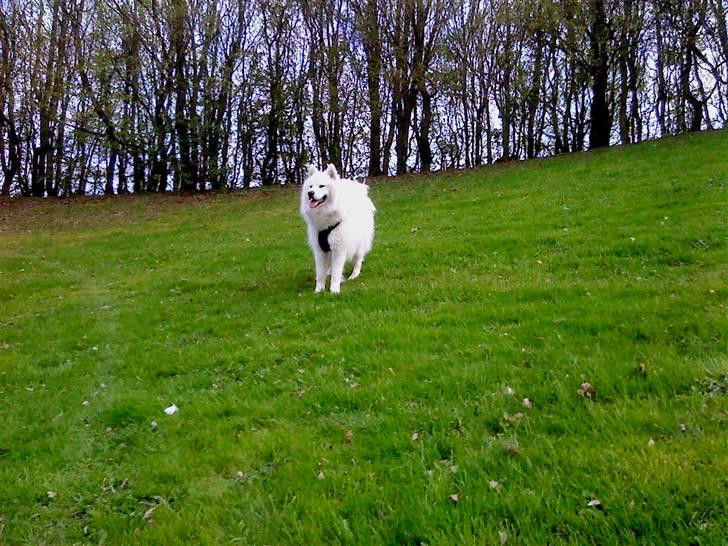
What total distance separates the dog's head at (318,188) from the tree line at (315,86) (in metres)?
21.6

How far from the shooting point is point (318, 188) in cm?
959

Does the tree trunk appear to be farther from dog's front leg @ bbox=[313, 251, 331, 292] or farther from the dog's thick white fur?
dog's front leg @ bbox=[313, 251, 331, 292]

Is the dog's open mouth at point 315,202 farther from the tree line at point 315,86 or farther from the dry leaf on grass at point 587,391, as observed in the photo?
the tree line at point 315,86

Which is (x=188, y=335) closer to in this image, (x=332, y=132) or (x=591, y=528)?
(x=591, y=528)

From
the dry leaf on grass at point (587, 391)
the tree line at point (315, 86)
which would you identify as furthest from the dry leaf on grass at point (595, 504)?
the tree line at point (315, 86)

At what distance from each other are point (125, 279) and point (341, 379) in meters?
9.87

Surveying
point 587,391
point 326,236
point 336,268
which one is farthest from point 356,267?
point 587,391

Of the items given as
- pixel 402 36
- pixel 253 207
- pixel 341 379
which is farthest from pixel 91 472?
pixel 402 36

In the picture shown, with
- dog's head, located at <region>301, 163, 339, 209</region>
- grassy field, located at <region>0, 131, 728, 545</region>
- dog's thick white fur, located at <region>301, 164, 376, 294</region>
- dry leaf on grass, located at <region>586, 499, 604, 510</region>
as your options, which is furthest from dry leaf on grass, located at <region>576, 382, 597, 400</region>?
dog's head, located at <region>301, 163, 339, 209</region>

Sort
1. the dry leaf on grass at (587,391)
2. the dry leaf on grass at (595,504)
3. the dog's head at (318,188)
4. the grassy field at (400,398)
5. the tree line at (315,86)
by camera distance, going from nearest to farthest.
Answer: the dry leaf on grass at (595,504)
the grassy field at (400,398)
the dry leaf on grass at (587,391)
the dog's head at (318,188)
the tree line at (315,86)

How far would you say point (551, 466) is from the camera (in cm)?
375

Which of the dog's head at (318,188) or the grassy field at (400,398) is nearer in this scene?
the grassy field at (400,398)

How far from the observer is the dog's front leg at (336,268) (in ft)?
31.8

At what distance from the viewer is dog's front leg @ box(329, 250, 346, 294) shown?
381 inches
